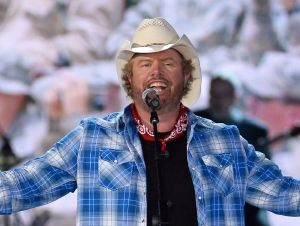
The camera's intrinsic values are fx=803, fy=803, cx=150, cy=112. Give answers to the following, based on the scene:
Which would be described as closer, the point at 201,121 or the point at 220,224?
the point at 220,224

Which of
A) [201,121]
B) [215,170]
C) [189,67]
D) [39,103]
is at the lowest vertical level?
[215,170]

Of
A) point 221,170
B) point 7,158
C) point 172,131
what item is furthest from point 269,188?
point 7,158

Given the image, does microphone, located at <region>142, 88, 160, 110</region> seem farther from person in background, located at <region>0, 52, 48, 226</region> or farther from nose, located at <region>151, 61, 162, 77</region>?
person in background, located at <region>0, 52, 48, 226</region>

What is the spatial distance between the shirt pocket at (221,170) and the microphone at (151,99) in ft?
1.10

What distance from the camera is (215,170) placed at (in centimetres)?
250

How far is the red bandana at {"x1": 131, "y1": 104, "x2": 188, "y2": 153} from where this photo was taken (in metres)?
2.50

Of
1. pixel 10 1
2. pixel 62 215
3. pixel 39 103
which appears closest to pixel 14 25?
pixel 10 1

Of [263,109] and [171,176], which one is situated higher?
[263,109]

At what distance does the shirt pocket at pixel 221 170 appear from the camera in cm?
247

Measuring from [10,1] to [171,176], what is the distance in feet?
8.59

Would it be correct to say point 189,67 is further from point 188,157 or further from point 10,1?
point 10,1

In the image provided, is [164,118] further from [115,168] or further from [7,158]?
[7,158]

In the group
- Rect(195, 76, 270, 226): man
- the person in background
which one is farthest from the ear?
the person in background

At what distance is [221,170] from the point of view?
8.20ft
